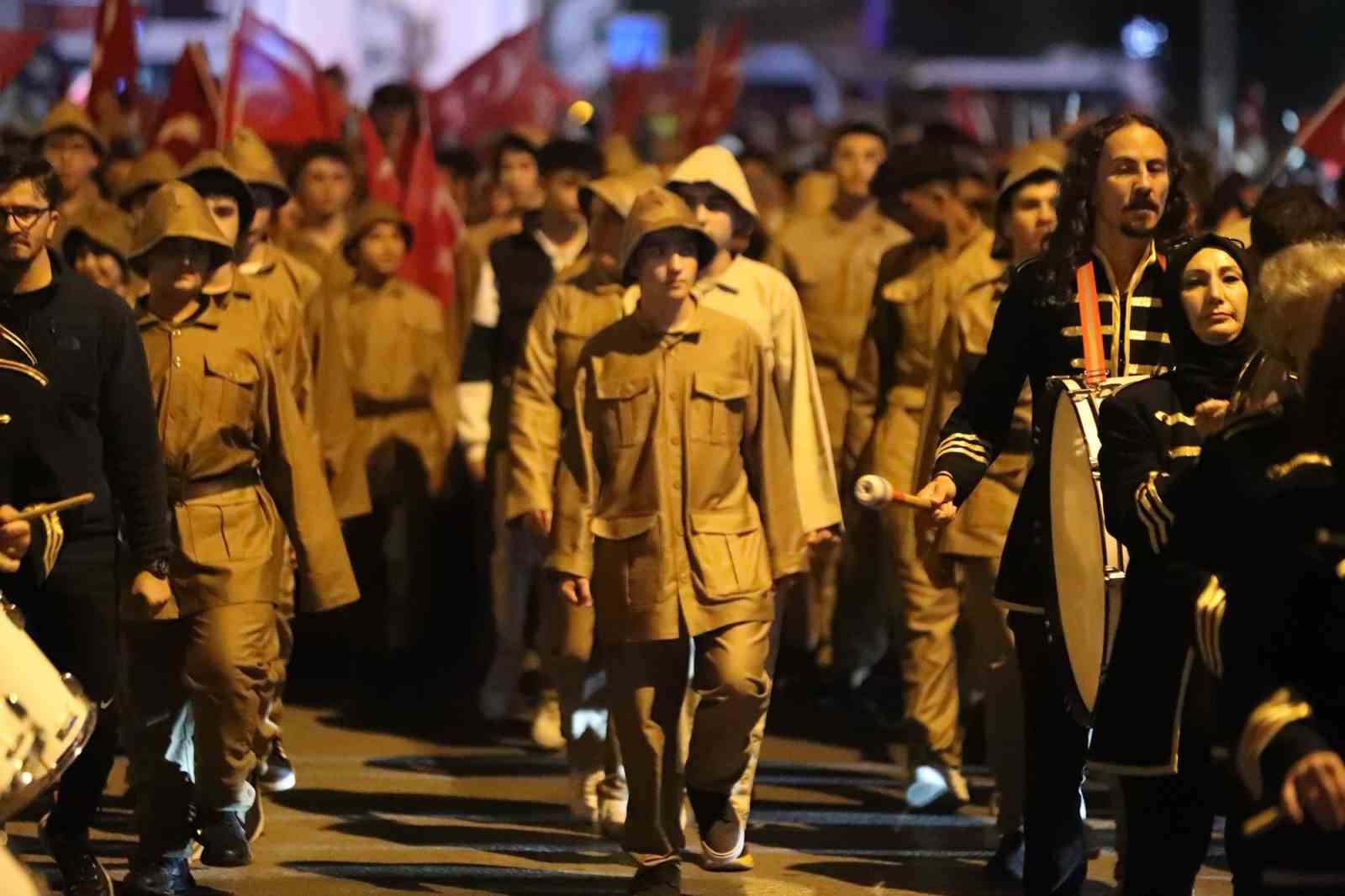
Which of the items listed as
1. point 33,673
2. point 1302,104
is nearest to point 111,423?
point 33,673

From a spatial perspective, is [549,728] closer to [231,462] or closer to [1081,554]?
[231,462]

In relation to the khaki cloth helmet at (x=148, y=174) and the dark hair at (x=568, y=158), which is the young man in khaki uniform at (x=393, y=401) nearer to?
the dark hair at (x=568, y=158)

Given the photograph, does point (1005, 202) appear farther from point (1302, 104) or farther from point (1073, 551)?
point (1302, 104)

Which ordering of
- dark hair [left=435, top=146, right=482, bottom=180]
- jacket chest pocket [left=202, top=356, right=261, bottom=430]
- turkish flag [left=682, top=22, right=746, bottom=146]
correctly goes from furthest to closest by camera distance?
1. turkish flag [left=682, top=22, right=746, bottom=146]
2. dark hair [left=435, top=146, right=482, bottom=180]
3. jacket chest pocket [left=202, top=356, right=261, bottom=430]

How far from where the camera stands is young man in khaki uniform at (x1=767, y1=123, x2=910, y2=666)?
14.9 meters

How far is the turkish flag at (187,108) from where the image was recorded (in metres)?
16.7

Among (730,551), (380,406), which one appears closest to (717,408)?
(730,551)

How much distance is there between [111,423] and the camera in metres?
9.37

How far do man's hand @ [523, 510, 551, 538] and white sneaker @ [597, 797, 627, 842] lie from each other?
111 centimetres

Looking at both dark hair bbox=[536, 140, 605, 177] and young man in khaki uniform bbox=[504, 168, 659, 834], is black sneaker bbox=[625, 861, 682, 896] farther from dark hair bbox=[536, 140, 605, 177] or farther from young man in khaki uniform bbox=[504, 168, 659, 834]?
dark hair bbox=[536, 140, 605, 177]

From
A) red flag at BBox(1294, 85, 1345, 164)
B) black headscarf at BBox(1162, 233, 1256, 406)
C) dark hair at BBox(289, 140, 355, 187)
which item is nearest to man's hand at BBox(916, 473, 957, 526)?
black headscarf at BBox(1162, 233, 1256, 406)

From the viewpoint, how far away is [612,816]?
11492 mm

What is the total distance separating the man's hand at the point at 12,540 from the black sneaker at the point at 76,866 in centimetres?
105

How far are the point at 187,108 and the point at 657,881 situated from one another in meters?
8.07
